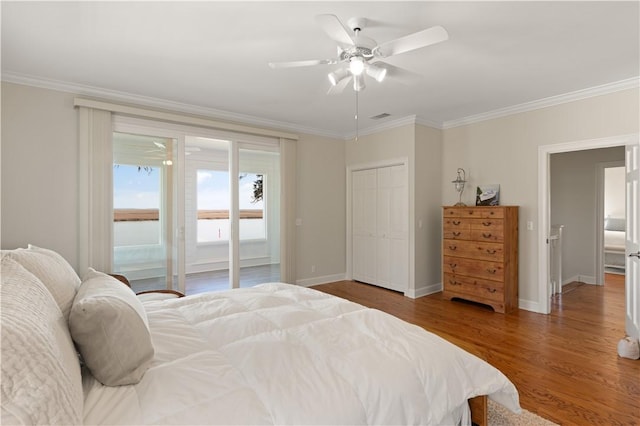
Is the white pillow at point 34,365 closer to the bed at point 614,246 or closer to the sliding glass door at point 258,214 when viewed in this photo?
the sliding glass door at point 258,214

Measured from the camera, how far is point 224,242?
23.2ft

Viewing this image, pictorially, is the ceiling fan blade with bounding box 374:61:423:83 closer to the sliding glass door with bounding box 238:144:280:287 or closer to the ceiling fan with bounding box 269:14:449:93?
the ceiling fan with bounding box 269:14:449:93

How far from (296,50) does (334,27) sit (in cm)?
86

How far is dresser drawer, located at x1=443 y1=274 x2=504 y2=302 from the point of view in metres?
4.09

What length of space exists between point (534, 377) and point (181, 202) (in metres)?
4.10

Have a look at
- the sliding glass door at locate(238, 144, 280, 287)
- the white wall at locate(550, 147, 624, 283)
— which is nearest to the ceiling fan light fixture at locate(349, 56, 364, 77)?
the sliding glass door at locate(238, 144, 280, 287)

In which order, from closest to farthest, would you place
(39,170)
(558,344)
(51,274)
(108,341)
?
(108,341), (51,274), (558,344), (39,170)

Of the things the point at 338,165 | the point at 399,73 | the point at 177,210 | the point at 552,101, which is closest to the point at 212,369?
the point at 399,73

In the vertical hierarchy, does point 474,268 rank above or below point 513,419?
above

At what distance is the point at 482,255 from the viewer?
4.25 metres

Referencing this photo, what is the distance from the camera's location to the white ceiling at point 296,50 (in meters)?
2.20

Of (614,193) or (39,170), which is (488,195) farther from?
(39,170)

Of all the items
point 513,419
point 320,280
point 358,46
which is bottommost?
point 513,419

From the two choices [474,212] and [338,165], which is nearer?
[474,212]
